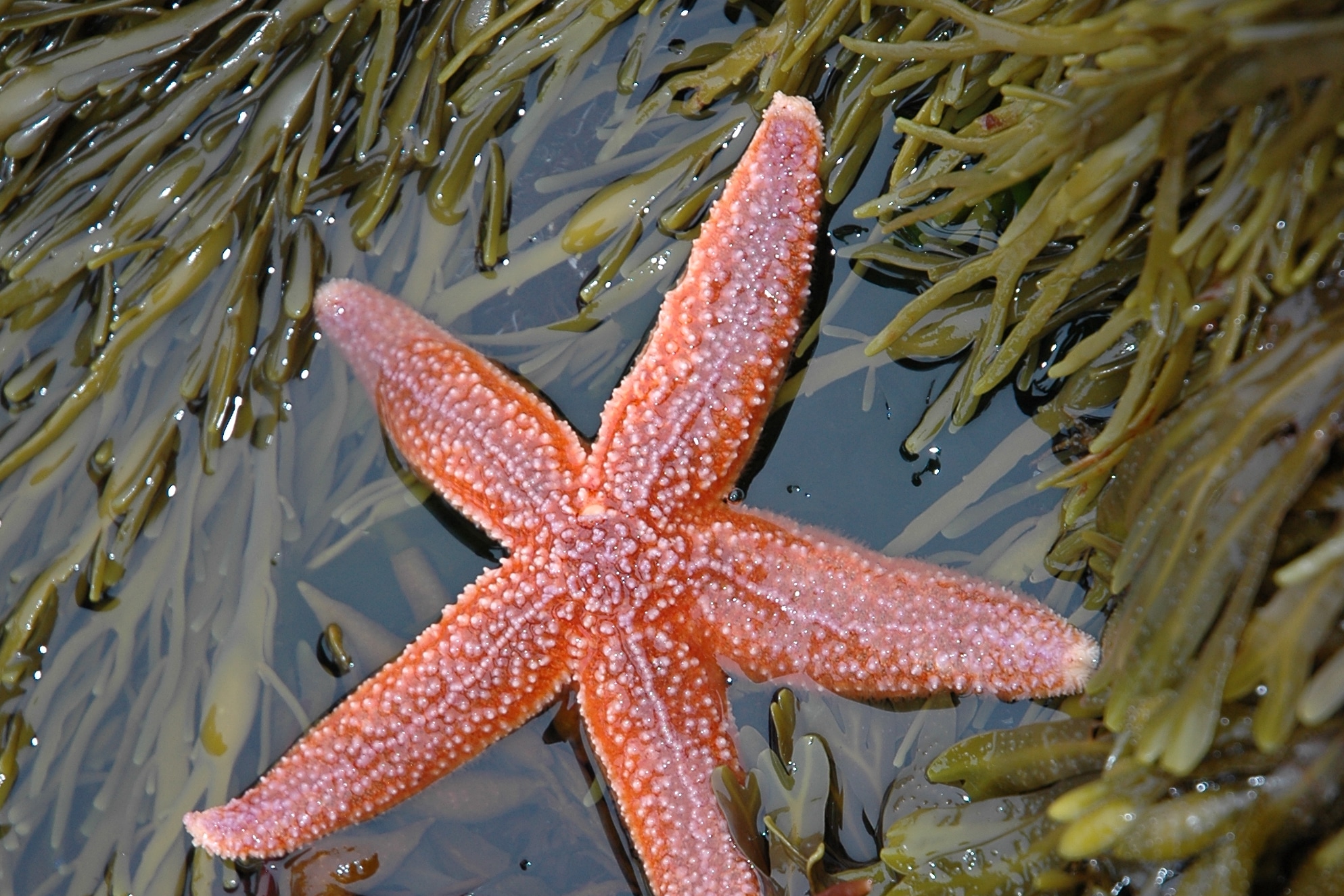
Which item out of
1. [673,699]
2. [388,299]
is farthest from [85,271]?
[673,699]

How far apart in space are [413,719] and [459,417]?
0.89 metres

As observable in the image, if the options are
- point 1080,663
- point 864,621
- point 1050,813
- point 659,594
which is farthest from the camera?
point 659,594

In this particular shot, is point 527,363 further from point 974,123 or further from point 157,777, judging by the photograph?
point 157,777

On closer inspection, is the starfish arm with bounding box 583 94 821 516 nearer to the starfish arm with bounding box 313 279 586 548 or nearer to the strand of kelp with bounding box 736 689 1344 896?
the starfish arm with bounding box 313 279 586 548

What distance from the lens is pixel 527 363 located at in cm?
321

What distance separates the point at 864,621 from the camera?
267 centimetres

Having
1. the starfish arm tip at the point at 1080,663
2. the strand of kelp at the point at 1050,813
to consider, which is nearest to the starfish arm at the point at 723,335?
the strand of kelp at the point at 1050,813

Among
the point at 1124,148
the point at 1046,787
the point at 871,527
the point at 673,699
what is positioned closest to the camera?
the point at 1124,148

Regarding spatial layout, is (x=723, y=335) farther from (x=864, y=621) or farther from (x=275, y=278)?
(x=275, y=278)

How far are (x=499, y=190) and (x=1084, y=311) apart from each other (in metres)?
1.82

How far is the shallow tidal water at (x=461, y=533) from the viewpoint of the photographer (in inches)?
116

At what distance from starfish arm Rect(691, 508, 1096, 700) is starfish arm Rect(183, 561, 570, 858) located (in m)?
0.52

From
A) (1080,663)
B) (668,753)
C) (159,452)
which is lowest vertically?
(1080,663)

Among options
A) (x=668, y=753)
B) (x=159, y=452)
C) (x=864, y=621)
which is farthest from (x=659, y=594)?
(x=159, y=452)
